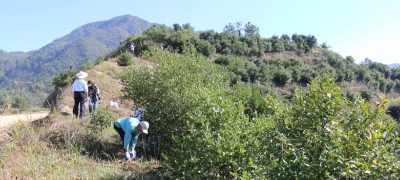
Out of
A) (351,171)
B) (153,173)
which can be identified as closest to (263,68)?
(153,173)

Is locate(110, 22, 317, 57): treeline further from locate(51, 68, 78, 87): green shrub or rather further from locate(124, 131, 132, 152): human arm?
locate(124, 131, 132, 152): human arm

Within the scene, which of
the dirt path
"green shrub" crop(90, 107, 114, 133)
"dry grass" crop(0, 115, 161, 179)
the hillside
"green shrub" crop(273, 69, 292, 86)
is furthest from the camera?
"green shrub" crop(273, 69, 292, 86)

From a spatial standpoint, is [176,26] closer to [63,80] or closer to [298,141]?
[63,80]

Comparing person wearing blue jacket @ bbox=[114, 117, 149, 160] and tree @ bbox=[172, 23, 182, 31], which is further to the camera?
tree @ bbox=[172, 23, 182, 31]

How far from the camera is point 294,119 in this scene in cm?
339

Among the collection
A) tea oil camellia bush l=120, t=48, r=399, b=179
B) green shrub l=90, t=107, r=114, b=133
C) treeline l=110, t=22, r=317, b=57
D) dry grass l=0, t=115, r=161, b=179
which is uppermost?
treeline l=110, t=22, r=317, b=57

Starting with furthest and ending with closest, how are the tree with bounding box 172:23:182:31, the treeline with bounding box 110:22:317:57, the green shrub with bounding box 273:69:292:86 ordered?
the tree with bounding box 172:23:182:31 < the green shrub with bounding box 273:69:292:86 < the treeline with bounding box 110:22:317:57

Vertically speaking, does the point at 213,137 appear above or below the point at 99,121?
above

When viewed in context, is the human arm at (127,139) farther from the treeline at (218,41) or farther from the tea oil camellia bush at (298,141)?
the treeline at (218,41)

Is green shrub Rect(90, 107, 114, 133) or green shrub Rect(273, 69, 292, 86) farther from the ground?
green shrub Rect(273, 69, 292, 86)

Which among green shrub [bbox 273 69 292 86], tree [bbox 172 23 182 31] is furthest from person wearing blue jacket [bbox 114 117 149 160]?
tree [bbox 172 23 182 31]

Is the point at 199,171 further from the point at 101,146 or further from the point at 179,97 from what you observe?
the point at 101,146

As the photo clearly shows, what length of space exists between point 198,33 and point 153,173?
39.6 metres

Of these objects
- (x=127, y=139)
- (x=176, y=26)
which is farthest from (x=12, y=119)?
(x=176, y=26)
